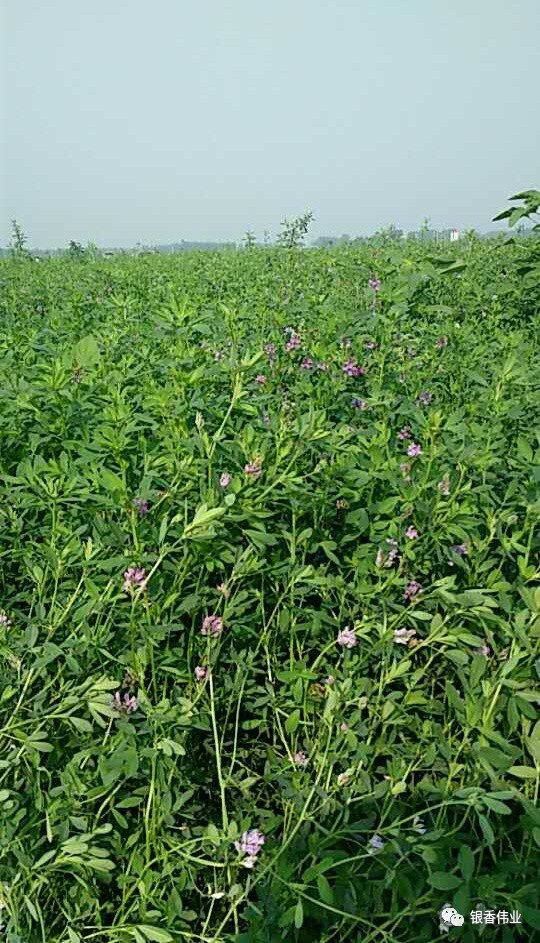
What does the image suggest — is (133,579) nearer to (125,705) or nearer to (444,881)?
(125,705)

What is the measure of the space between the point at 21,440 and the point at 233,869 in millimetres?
1217

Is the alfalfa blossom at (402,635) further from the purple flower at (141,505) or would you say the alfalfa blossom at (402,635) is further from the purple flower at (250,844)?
the purple flower at (141,505)

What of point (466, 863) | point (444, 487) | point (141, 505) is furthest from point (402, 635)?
point (141, 505)

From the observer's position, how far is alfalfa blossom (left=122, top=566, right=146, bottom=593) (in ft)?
5.52

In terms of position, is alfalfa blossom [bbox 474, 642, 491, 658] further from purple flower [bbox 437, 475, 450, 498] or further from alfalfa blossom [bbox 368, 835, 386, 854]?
alfalfa blossom [bbox 368, 835, 386, 854]

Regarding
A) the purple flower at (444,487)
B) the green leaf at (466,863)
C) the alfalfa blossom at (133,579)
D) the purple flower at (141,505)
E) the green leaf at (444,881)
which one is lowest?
the green leaf at (444,881)

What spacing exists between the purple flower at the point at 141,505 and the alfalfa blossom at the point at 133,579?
0.15 m

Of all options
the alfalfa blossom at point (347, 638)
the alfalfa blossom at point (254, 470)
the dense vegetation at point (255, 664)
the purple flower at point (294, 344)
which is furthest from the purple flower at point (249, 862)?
the purple flower at point (294, 344)

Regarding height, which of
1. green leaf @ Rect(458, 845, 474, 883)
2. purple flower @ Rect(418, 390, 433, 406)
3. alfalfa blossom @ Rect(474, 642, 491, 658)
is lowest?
green leaf @ Rect(458, 845, 474, 883)

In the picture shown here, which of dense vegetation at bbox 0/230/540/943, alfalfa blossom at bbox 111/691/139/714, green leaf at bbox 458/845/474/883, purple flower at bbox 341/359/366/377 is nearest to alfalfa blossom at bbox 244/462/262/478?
dense vegetation at bbox 0/230/540/943

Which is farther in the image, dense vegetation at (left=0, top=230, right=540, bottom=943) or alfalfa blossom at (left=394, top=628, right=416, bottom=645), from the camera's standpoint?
alfalfa blossom at (left=394, top=628, right=416, bottom=645)

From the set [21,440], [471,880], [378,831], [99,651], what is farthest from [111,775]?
[21,440]

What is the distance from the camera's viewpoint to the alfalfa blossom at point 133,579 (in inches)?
66.2

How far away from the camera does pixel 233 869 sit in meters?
1.67
